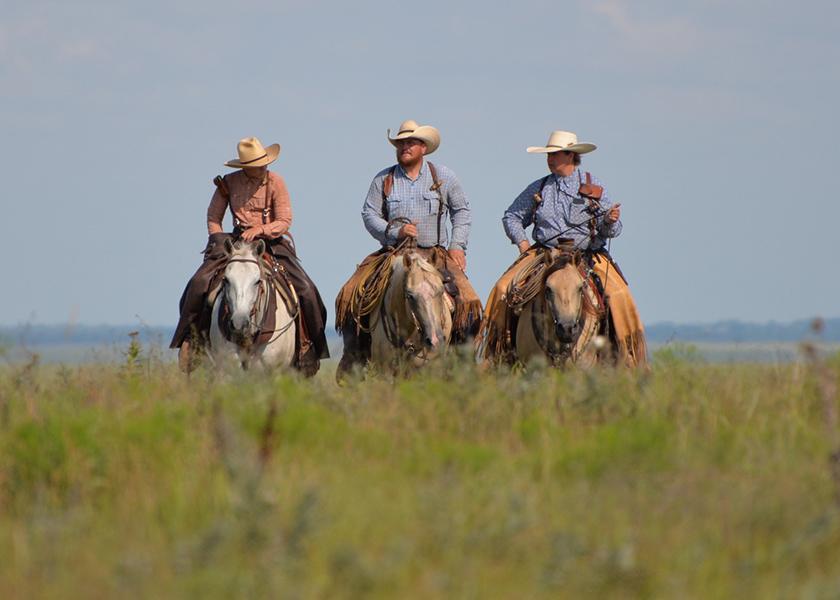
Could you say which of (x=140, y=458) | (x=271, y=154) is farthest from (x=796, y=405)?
(x=271, y=154)

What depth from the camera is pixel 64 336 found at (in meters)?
10.7

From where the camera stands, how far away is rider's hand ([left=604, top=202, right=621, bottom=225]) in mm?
14424

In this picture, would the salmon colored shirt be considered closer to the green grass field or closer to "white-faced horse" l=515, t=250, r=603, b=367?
"white-faced horse" l=515, t=250, r=603, b=367

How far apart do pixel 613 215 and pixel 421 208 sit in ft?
6.24

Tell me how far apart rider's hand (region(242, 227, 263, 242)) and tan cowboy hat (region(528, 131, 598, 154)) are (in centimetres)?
296

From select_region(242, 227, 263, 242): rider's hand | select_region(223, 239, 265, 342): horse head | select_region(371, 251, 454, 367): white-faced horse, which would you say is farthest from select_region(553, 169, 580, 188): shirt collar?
select_region(223, 239, 265, 342): horse head

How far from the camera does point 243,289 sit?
530 inches

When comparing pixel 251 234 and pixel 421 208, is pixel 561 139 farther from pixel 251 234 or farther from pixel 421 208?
pixel 251 234

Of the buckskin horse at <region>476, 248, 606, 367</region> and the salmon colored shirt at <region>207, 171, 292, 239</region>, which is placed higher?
the salmon colored shirt at <region>207, 171, 292, 239</region>

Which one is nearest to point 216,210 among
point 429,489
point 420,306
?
point 420,306

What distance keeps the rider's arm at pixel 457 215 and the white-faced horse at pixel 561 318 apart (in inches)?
47.3

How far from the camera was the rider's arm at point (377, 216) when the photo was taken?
14.8 meters

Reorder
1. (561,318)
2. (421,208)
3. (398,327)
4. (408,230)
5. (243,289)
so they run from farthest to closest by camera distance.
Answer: (421,208), (408,230), (398,327), (243,289), (561,318)

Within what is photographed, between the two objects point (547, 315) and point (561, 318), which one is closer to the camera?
point (561, 318)
